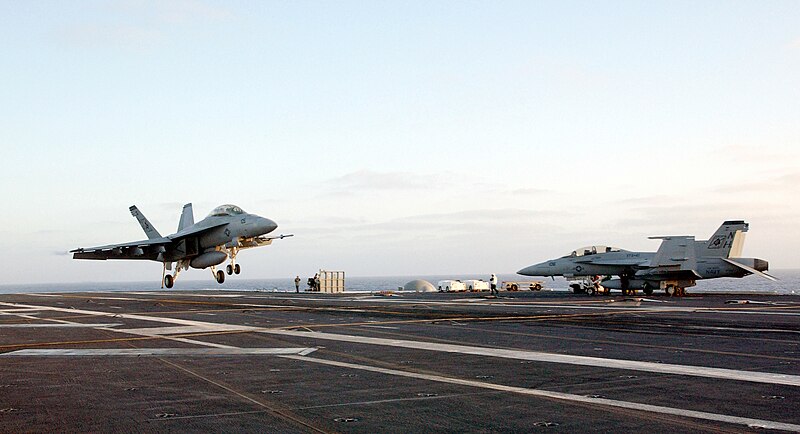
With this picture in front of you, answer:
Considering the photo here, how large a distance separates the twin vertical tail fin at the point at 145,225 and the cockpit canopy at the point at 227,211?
39.2ft

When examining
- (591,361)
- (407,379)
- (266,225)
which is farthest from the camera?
(266,225)

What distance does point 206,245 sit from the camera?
4744cm

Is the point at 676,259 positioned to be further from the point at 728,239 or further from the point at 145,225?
the point at 145,225

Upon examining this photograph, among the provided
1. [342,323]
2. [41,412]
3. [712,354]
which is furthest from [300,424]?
[342,323]

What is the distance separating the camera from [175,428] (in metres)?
8.29

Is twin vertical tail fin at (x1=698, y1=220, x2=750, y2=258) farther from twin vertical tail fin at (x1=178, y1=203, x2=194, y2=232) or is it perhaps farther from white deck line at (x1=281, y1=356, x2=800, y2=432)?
white deck line at (x1=281, y1=356, x2=800, y2=432)

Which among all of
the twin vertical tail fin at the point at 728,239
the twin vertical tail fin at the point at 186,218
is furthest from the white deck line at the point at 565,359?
the twin vertical tail fin at the point at 728,239

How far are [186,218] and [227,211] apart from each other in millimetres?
9791

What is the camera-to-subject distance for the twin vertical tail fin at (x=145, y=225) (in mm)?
57094

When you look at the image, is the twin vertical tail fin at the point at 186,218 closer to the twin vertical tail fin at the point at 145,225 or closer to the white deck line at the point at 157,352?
the twin vertical tail fin at the point at 145,225

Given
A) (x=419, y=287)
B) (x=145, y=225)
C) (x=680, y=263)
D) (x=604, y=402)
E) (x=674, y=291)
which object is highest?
(x=145, y=225)

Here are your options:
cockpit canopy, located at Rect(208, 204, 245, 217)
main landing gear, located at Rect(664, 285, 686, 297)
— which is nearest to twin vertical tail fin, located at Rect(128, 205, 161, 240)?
cockpit canopy, located at Rect(208, 204, 245, 217)

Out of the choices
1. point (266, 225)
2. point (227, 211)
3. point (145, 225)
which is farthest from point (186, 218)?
point (266, 225)

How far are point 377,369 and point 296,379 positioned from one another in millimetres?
1698
